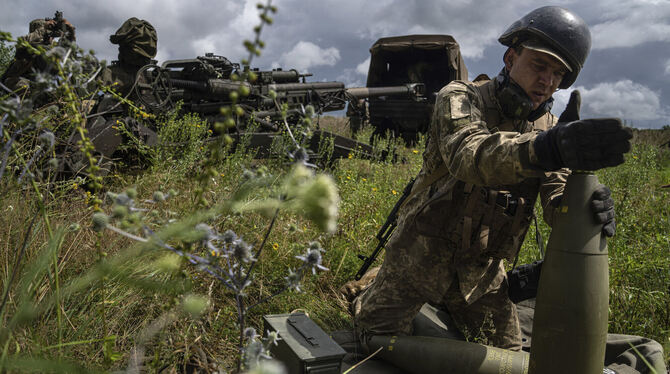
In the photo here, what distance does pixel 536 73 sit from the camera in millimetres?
2488

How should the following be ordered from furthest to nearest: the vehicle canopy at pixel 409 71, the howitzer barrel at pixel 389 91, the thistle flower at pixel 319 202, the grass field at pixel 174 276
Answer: the vehicle canopy at pixel 409 71 < the howitzer barrel at pixel 389 91 < the grass field at pixel 174 276 < the thistle flower at pixel 319 202

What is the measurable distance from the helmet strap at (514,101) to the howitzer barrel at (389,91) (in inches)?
262

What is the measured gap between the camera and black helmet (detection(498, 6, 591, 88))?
2.40 m

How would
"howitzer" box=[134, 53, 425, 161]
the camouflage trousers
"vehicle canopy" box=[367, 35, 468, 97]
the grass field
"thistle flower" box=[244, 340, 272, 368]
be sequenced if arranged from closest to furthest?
"thistle flower" box=[244, 340, 272, 368] < the grass field < the camouflage trousers < "howitzer" box=[134, 53, 425, 161] < "vehicle canopy" box=[367, 35, 468, 97]

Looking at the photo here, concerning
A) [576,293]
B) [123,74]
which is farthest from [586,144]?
[123,74]

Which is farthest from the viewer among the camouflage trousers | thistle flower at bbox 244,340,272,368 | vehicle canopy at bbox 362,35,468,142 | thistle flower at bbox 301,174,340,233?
vehicle canopy at bbox 362,35,468,142

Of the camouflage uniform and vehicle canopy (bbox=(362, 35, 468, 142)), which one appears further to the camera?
vehicle canopy (bbox=(362, 35, 468, 142))

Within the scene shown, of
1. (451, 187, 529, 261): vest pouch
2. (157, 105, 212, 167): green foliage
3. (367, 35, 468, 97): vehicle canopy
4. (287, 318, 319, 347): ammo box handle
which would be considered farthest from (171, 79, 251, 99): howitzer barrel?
(367, 35, 468, 97): vehicle canopy

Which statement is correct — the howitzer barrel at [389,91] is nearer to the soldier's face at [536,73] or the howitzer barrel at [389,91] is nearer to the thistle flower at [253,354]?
the soldier's face at [536,73]

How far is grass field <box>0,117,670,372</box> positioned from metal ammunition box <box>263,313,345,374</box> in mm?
225

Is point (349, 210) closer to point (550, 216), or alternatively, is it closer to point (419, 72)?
point (550, 216)

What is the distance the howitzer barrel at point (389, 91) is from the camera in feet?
31.0

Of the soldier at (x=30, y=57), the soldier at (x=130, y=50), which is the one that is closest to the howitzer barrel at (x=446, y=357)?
the soldier at (x=30, y=57)

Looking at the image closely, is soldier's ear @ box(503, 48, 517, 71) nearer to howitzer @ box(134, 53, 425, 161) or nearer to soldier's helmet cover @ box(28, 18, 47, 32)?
howitzer @ box(134, 53, 425, 161)
